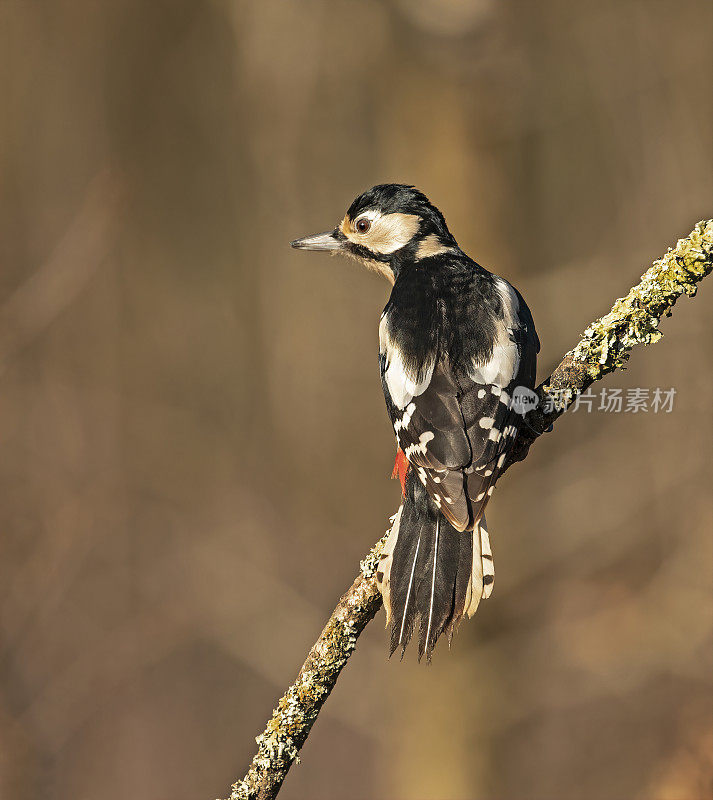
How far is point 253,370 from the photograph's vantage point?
7.48 metres

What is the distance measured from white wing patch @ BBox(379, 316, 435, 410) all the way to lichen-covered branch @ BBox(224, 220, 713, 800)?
1.02ft

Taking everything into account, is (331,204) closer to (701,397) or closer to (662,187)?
(662,187)

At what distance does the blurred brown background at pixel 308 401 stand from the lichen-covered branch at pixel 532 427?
1.80 metres

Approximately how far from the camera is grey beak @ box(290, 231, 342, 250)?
336 cm

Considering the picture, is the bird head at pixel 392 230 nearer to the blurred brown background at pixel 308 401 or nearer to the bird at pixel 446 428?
the bird at pixel 446 428

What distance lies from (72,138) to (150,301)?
1.62m

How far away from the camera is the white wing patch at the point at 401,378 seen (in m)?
2.39

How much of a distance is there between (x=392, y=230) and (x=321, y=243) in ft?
1.02

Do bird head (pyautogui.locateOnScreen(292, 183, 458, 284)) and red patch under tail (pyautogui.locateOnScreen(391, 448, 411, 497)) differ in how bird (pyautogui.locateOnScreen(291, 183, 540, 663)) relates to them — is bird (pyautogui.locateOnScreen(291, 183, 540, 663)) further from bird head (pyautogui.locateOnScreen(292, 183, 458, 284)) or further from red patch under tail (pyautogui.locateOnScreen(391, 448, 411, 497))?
bird head (pyautogui.locateOnScreen(292, 183, 458, 284))

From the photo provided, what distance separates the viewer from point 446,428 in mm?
2273
